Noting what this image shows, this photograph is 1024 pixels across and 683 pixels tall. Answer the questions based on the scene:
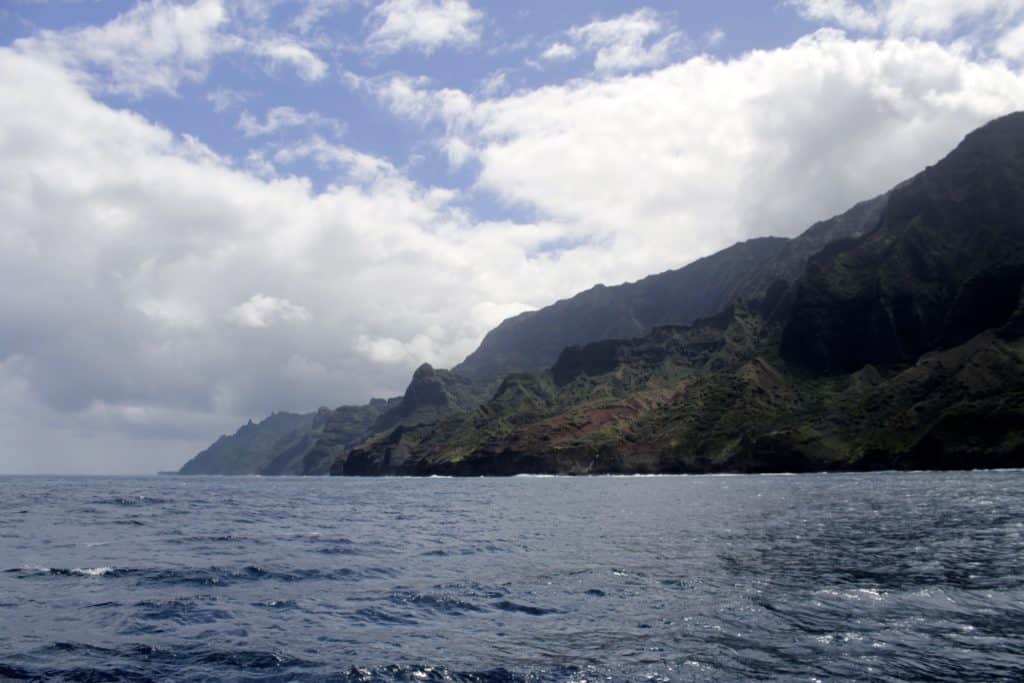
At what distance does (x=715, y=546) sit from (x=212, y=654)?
37.2 meters

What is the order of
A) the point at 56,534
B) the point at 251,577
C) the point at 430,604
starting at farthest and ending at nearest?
the point at 56,534, the point at 251,577, the point at 430,604

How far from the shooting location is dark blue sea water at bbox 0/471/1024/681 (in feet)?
75.2

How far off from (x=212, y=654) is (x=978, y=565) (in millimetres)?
39566

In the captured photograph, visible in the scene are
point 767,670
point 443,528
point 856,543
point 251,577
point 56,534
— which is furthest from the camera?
point 443,528

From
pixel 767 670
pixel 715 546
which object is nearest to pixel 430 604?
pixel 767 670

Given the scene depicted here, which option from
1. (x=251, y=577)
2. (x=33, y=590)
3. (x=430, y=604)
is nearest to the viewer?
(x=430, y=604)

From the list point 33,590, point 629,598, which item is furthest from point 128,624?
point 629,598

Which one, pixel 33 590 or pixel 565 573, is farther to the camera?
pixel 565 573

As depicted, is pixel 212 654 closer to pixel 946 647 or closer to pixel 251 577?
pixel 251 577

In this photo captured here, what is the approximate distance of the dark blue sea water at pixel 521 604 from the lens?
22922mm

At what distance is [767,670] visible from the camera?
22.0 metres

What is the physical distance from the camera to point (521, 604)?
32.8 m

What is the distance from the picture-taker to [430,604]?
1297 inches

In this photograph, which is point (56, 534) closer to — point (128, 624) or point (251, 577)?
point (251, 577)
